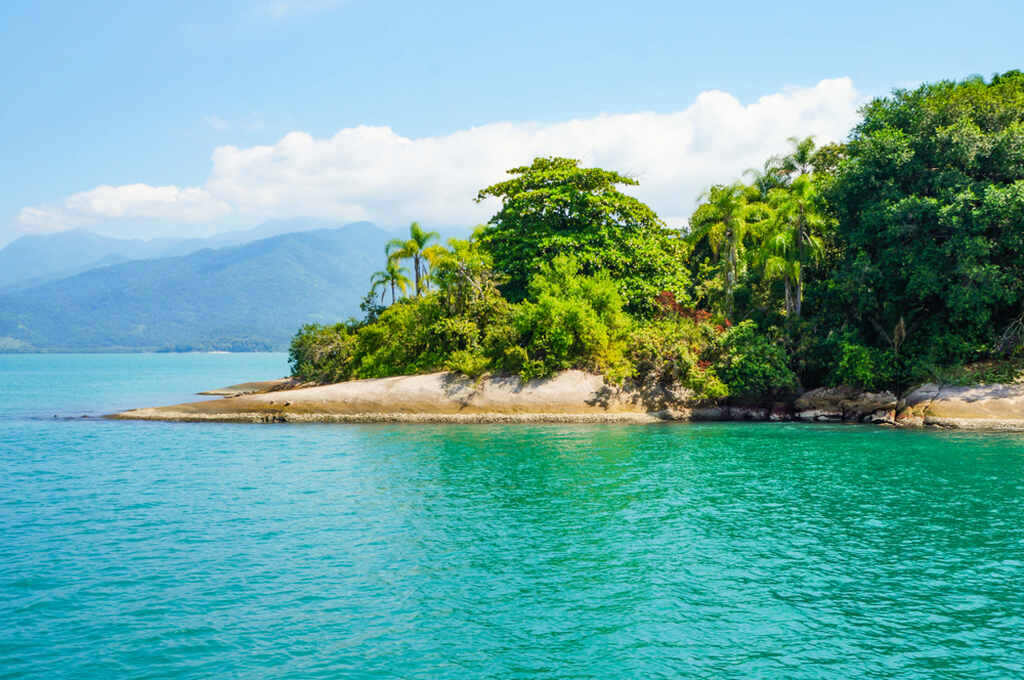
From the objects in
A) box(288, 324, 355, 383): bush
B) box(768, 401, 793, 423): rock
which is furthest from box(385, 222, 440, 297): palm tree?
box(768, 401, 793, 423): rock

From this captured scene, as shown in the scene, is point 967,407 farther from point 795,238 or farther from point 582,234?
point 582,234

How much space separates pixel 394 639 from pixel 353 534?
→ 6277 mm

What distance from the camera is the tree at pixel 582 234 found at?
4828cm

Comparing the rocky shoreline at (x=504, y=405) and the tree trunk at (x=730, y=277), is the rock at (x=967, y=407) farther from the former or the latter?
the tree trunk at (x=730, y=277)

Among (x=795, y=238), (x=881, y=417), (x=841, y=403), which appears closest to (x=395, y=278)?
(x=795, y=238)

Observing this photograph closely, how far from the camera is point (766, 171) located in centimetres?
6094

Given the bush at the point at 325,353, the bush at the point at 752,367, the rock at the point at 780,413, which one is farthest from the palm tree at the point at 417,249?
the rock at the point at 780,413

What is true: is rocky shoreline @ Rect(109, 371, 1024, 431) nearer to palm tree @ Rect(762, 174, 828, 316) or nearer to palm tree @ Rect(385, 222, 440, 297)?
palm tree @ Rect(762, 174, 828, 316)

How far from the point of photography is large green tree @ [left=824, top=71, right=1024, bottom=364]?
112ft

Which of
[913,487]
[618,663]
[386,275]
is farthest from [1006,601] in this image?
[386,275]

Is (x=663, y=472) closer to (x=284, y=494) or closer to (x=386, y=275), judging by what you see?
(x=284, y=494)

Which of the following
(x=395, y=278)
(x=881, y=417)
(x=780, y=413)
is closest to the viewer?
(x=881, y=417)

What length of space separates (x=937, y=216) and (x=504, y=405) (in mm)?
25040

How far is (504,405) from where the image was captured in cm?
4181
